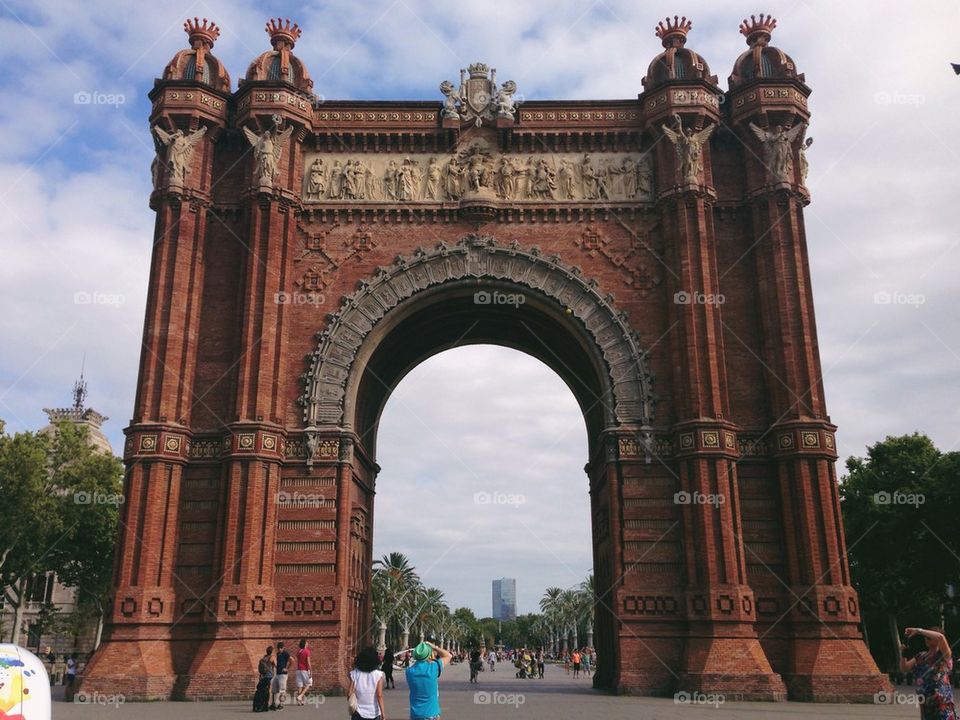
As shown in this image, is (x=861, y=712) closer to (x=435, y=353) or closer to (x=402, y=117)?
(x=435, y=353)

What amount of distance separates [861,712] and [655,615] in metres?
5.43

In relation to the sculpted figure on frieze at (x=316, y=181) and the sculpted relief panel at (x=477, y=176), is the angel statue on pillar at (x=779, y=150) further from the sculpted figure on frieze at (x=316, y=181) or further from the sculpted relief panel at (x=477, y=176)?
the sculpted figure on frieze at (x=316, y=181)

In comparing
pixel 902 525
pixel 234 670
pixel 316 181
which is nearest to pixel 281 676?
pixel 234 670

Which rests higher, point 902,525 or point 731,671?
point 902,525

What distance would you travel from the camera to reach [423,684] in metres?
8.00

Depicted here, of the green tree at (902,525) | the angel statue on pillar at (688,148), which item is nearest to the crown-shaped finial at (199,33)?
the angel statue on pillar at (688,148)

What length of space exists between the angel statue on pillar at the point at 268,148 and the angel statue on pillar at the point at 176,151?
5.25 feet

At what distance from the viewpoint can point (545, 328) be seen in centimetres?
2650

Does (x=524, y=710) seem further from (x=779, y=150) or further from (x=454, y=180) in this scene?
(x=779, y=150)

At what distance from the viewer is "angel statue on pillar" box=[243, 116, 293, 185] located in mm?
24156

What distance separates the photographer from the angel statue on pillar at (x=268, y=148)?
24156 millimetres

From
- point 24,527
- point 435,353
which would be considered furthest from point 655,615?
point 24,527

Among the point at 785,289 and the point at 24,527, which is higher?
the point at 785,289

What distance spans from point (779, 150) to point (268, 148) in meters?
15.1
